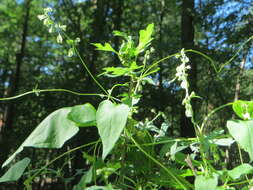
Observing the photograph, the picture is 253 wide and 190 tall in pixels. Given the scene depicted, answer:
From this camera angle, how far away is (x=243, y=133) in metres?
0.45

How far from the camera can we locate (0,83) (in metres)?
10.6

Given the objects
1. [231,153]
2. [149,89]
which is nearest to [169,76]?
[149,89]

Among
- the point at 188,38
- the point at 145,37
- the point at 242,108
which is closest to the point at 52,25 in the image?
the point at 145,37

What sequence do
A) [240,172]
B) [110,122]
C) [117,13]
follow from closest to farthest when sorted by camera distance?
[110,122] < [240,172] < [117,13]

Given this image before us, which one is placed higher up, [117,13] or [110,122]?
[117,13]

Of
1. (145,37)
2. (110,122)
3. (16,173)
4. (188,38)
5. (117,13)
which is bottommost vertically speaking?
(16,173)

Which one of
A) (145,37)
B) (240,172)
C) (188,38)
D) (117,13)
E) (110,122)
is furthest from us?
(117,13)

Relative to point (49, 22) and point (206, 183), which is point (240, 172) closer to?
point (206, 183)

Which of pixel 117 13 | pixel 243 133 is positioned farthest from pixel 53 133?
pixel 117 13

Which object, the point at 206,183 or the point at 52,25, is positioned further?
the point at 52,25

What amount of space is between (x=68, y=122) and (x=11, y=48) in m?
10.9

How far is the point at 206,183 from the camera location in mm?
464

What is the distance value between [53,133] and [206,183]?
26 cm

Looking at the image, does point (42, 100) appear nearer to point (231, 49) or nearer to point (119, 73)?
point (231, 49)
